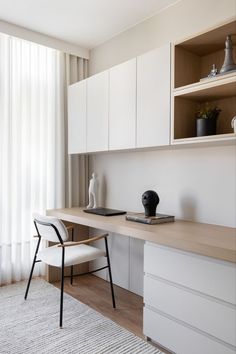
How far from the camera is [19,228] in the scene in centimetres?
309

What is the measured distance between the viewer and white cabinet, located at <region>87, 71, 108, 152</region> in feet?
9.18

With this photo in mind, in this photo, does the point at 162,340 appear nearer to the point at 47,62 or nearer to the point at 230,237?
the point at 230,237

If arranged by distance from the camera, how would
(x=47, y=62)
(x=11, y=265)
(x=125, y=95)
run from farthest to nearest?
(x=47, y=62)
(x=11, y=265)
(x=125, y=95)

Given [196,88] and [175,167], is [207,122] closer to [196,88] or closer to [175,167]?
[196,88]

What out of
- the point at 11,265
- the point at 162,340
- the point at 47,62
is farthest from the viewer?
the point at 47,62

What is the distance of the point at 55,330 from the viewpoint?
2.17 meters

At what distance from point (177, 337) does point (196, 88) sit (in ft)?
5.17

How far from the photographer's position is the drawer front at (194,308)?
1568mm

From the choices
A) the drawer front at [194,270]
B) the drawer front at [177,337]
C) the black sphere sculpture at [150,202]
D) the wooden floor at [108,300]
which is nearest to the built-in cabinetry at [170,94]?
the black sphere sculpture at [150,202]

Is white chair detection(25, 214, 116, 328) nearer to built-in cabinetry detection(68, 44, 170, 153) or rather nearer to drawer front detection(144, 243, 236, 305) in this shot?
drawer front detection(144, 243, 236, 305)

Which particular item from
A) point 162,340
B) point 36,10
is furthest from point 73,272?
point 36,10

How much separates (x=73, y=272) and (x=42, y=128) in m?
1.61

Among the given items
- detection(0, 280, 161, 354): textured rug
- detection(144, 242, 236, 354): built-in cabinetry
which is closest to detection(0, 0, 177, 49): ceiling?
detection(144, 242, 236, 354): built-in cabinetry

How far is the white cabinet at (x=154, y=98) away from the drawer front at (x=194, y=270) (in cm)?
81
